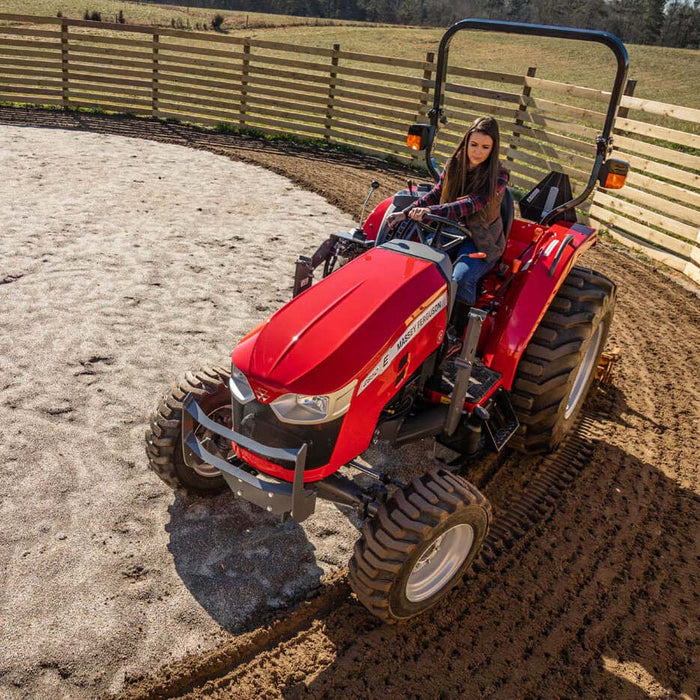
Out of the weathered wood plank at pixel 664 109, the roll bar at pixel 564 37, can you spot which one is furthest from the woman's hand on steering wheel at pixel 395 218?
the weathered wood plank at pixel 664 109

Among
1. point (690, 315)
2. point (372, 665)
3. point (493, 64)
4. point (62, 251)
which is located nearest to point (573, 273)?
point (372, 665)

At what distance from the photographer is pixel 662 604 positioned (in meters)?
3.12

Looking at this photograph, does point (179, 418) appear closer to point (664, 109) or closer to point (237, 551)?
point (237, 551)

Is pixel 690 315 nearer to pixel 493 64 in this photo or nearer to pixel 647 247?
pixel 647 247

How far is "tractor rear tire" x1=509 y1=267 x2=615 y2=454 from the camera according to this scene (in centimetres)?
370

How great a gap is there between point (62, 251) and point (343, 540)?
4.64m

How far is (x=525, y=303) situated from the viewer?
142 inches

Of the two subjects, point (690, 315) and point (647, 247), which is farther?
point (647, 247)

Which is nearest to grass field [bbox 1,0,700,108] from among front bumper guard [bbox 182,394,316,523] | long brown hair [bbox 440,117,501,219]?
long brown hair [bbox 440,117,501,219]

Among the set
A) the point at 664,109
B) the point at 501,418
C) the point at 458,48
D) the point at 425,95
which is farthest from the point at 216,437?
the point at 458,48

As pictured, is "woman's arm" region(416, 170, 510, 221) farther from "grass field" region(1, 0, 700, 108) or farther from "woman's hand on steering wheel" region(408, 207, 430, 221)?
"grass field" region(1, 0, 700, 108)

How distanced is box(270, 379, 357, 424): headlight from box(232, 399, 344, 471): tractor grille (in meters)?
0.04

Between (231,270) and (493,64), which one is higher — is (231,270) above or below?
below

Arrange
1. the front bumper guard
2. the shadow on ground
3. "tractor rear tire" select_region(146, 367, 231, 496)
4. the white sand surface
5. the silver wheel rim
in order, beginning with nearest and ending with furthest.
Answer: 1. the front bumper guard
2. the white sand surface
3. the shadow on ground
4. "tractor rear tire" select_region(146, 367, 231, 496)
5. the silver wheel rim
